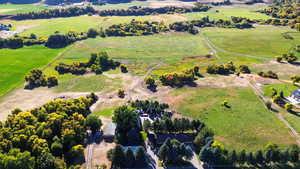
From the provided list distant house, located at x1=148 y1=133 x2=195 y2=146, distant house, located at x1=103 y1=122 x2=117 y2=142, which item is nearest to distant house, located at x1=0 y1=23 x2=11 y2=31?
distant house, located at x1=103 y1=122 x2=117 y2=142

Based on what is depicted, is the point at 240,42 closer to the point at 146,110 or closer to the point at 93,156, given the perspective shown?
the point at 146,110

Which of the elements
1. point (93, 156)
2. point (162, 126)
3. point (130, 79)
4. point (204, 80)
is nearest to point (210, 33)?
point (204, 80)

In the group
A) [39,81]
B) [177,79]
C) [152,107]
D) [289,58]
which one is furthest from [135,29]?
[152,107]

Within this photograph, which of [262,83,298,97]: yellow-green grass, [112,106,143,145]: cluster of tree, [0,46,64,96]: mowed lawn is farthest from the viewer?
[0,46,64,96]: mowed lawn

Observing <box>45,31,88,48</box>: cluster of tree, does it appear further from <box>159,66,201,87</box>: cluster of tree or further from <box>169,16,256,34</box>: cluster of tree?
<box>159,66,201,87</box>: cluster of tree

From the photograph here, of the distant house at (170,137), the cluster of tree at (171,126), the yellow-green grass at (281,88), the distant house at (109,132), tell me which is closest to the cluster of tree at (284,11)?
the yellow-green grass at (281,88)
